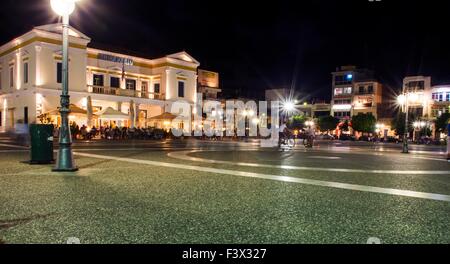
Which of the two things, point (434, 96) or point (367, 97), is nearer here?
point (434, 96)

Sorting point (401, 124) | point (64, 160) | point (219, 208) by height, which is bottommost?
point (219, 208)

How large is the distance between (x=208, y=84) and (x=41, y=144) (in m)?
56.0

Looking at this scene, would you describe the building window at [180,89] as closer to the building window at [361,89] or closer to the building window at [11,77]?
the building window at [11,77]

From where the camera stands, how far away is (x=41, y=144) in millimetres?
10086

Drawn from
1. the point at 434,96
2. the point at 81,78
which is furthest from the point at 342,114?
the point at 81,78

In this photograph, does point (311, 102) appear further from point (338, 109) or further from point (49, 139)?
point (49, 139)

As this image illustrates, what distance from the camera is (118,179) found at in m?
7.61

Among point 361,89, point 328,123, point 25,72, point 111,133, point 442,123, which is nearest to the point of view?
point 111,133

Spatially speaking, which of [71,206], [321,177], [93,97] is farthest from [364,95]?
[71,206]

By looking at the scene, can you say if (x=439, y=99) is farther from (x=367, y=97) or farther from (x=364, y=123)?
(x=367, y=97)

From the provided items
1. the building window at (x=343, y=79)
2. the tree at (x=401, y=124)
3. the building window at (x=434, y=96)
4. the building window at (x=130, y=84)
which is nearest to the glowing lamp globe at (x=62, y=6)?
the building window at (x=130, y=84)

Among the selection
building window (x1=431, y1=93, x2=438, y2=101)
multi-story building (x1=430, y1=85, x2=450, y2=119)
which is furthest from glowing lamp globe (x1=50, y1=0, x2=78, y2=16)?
building window (x1=431, y1=93, x2=438, y2=101)

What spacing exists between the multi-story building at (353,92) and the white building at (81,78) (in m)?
44.7
